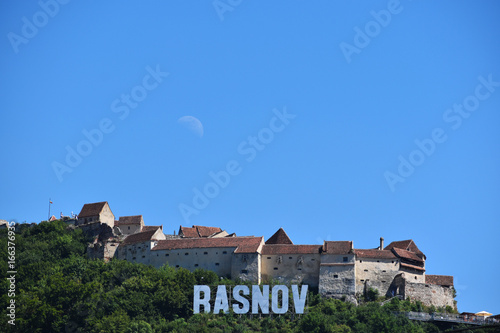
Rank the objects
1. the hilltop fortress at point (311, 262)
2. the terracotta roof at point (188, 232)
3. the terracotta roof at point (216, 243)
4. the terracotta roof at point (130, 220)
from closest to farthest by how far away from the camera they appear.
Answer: the hilltop fortress at point (311, 262) → the terracotta roof at point (216, 243) → the terracotta roof at point (188, 232) → the terracotta roof at point (130, 220)

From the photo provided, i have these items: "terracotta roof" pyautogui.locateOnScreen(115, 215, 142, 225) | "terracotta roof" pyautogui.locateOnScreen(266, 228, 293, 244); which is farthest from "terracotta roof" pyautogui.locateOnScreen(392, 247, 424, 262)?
"terracotta roof" pyautogui.locateOnScreen(115, 215, 142, 225)

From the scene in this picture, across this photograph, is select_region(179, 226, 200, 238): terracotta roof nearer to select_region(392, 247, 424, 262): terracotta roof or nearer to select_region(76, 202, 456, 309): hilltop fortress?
select_region(76, 202, 456, 309): hilltop fortress

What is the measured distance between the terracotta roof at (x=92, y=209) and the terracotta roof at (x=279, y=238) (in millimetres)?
25772

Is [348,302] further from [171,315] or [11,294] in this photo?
[11,294]

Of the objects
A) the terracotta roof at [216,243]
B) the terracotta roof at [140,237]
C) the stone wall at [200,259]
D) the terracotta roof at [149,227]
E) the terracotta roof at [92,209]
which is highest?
the terracotta roof at [92,209]

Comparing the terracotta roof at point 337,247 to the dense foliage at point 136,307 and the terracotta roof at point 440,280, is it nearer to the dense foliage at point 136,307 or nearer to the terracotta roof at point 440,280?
the dense foliage at point 136,307

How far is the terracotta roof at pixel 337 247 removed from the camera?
3565 inches

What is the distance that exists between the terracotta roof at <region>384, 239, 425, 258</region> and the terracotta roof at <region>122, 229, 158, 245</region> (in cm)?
2893

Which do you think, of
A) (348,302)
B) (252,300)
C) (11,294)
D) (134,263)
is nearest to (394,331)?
(348,302)

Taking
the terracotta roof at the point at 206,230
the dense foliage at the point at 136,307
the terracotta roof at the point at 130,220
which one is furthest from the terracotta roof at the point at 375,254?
the terracotta roof at the point at 130,220

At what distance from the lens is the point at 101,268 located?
9450 centimetres

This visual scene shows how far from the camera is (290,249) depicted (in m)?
92.6

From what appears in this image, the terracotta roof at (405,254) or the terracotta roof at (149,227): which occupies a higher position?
the terracotta roof at (149,227)

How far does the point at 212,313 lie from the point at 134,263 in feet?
51.4
